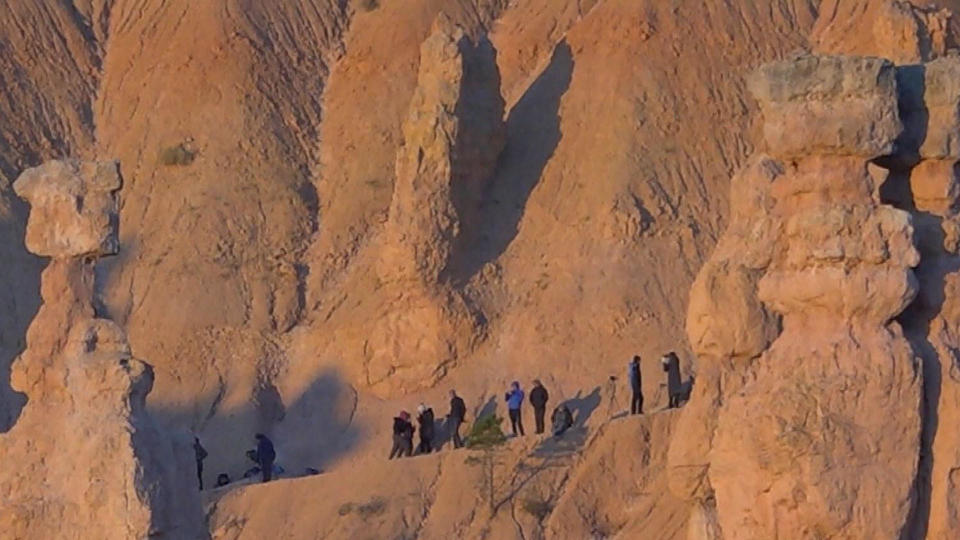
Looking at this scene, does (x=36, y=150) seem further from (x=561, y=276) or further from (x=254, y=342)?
(x=561, y=276)

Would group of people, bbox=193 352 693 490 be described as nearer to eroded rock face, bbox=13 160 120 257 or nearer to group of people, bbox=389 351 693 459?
group of people, bbox=389 351 693 459

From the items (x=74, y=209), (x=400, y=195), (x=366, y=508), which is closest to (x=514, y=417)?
(x=366, y=508)

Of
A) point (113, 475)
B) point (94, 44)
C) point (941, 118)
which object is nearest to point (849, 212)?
point (941, 118)

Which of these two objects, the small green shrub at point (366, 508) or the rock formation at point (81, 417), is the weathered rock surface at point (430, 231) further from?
the rock formation at point (81, 417)

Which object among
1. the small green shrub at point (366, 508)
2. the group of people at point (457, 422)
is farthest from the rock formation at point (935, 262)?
the small green shrub at point (366, 508)

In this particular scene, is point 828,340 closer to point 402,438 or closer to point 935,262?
point 935,262

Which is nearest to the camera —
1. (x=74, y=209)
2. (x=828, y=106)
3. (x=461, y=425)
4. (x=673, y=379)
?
(x=828, y=106)

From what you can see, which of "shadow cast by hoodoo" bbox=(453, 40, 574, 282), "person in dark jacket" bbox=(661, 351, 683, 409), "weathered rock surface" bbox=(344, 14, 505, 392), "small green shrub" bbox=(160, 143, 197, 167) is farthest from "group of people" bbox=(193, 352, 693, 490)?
"small green shrub" bbox=(160, 143, 197, 167)
